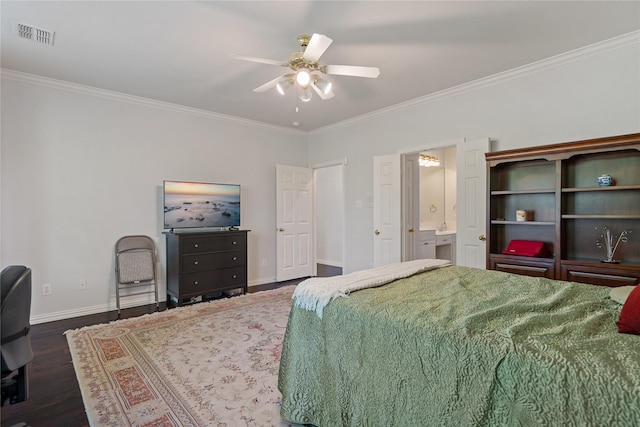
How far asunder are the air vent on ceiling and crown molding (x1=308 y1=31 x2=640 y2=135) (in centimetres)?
376

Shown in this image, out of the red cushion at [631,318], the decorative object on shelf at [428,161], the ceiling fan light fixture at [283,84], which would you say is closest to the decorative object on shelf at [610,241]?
the red cushion at [631,318]

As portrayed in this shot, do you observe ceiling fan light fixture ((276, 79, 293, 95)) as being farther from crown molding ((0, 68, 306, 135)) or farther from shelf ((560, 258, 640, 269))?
Answer: shelf ((560, 258, 640, 269))

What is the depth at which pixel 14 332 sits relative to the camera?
5.05 feet

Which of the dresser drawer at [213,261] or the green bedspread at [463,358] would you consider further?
the dresser drawer at [213,261]

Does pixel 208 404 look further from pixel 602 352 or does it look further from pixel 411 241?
pixel 411 241

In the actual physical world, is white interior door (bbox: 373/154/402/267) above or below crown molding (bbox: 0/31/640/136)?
below

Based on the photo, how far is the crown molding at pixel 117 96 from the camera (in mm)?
3439

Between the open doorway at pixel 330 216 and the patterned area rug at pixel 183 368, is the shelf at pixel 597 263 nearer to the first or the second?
the patterned area rug at pixel 183 368

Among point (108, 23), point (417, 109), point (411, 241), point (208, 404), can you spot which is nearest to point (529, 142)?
point (417, 109)

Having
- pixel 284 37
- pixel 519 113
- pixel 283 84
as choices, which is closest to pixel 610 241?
pixel 519 113

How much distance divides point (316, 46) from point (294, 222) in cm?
375

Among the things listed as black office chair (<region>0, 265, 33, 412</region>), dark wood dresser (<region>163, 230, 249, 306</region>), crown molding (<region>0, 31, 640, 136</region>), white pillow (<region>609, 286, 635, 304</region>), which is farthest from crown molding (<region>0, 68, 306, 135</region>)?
white pillow (<region>609, 286, 635, 304</region>)

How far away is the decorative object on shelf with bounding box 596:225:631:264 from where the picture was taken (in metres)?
2.76

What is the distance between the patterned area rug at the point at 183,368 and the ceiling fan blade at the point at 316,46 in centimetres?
240
